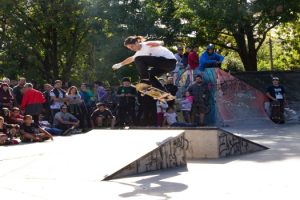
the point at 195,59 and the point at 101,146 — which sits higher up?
the point at 195,59

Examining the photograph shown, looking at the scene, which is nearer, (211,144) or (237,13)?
(211,144)

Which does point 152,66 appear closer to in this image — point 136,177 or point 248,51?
point 136,177

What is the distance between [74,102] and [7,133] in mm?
3215

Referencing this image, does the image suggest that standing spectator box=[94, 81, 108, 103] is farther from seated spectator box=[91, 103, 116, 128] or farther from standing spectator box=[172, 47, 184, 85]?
standing spectator box=[172, 47, 184, 85]

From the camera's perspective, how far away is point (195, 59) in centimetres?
1614

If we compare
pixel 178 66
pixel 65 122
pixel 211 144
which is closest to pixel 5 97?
pixel 65 122

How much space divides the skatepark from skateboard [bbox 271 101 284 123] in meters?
6.65

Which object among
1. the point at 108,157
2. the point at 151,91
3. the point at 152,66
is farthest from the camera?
the point at 151,91

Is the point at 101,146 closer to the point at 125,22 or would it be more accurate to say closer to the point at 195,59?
the point at 195,59

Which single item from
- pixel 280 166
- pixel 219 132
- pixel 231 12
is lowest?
pixel 280 166

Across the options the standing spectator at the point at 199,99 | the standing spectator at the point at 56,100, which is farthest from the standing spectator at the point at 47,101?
the standing spectator at the point at 199,99

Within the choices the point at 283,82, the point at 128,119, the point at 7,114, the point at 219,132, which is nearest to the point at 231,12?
the point at 283,82

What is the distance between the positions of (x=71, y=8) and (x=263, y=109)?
16148 mm

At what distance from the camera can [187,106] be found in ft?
51.4
